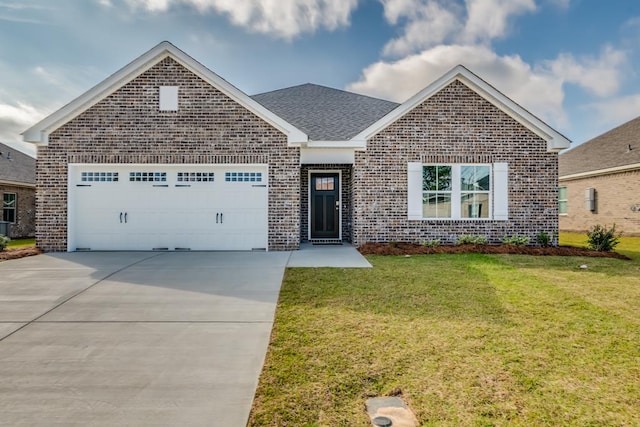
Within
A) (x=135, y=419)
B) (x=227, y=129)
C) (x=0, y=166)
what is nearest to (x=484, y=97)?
(x=227, y=129)

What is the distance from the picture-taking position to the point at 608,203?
57.7ft

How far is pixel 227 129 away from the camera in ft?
34.0

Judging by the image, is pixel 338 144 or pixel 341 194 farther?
pixel 341 194

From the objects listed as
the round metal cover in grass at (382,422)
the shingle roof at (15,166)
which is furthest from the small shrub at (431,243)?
the shingle roof at (15,166)

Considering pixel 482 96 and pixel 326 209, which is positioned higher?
pixel 482 96

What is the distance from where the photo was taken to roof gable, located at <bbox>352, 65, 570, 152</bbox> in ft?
35.7

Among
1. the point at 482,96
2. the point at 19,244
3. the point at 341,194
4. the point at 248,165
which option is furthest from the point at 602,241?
the point at 19,244

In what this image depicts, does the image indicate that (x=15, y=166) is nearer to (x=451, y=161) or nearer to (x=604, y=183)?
(x=451, y=161)

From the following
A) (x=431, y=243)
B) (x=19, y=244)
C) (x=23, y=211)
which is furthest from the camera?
(x=23, y=211)

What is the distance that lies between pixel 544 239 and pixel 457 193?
3037 millimetres

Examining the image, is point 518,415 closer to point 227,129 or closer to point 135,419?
point 135,419

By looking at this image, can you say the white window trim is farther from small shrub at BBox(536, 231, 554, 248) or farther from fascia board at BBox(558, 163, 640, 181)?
fascia board at BBox(558, 163, 640, 181)

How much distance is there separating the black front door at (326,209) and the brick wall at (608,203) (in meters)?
14.4

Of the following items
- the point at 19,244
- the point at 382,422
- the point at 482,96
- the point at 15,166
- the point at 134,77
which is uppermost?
the point at 134,77
